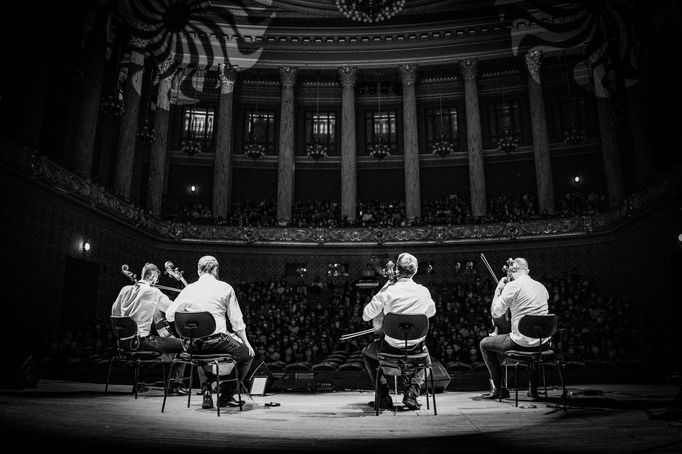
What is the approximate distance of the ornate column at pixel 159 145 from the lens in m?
21.4

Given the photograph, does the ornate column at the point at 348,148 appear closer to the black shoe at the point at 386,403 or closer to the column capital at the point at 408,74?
the column capital at the point at 408,74

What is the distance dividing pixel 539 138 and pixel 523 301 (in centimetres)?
1858

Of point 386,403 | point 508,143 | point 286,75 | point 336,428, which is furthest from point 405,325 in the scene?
point 286,75

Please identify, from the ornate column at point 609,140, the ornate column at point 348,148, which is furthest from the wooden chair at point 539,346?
the ornate column at point 348,148

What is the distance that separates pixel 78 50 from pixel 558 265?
66.8 feet

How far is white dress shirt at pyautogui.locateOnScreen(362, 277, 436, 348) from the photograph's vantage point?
17.4ft

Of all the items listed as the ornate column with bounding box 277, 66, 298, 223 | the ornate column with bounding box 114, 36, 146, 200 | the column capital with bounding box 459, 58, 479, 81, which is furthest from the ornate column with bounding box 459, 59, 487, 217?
the ornate column with bounding box 114, 36, 146, 200

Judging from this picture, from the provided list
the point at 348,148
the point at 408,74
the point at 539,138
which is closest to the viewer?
the point at 539,138

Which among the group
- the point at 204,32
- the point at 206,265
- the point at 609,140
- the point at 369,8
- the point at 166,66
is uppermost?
the point at 204,32

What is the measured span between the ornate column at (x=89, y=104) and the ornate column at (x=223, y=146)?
6329 millimetres

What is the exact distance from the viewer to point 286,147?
23.9 meters

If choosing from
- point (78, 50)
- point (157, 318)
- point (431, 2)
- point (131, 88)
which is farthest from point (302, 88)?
point (157, 318)

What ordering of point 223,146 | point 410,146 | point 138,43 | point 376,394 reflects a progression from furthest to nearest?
point 410,146
point 223,146
point 138,43
point 376,394

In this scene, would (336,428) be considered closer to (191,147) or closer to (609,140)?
(609,140)
